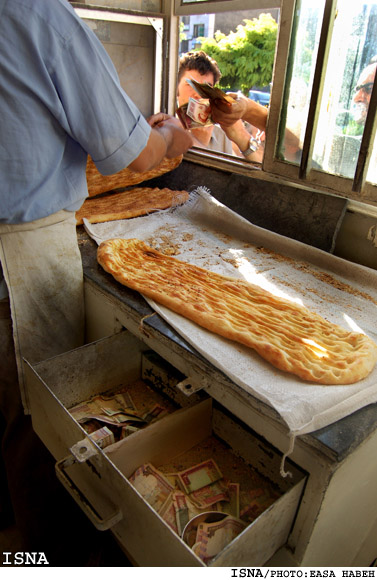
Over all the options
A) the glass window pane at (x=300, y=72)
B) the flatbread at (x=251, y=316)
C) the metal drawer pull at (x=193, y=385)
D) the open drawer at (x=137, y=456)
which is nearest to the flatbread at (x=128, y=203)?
the flatbread at (x=251, y=316)

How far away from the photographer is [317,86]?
1936mm

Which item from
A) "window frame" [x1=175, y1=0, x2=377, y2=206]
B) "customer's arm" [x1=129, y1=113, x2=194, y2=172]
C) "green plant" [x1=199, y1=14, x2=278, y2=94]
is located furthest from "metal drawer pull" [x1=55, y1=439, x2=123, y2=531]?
"green plant" [x1=199, y1=14, x2=278, y2=94]

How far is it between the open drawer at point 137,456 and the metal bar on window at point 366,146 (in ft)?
3.70

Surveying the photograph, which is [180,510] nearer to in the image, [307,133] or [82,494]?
[82,494]

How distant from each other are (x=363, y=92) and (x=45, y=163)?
130cm

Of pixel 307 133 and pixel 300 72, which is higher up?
pixel 300 72

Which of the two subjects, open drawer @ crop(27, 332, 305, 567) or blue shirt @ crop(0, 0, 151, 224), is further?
blue shirt @ crop(0, 0, 151, 224)

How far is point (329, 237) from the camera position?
1.92 m

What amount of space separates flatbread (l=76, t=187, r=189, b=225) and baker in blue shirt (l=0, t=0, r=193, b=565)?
0.49 metres

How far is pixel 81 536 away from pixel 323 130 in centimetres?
208

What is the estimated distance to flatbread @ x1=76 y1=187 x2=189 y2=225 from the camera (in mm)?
2305

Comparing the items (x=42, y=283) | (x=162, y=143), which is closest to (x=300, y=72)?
(x=162, y=143)

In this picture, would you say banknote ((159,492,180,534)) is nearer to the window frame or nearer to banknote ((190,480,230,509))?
banknote ((190,480,230,509))

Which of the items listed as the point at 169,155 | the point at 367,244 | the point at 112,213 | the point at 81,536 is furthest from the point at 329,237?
the point at 81,536
